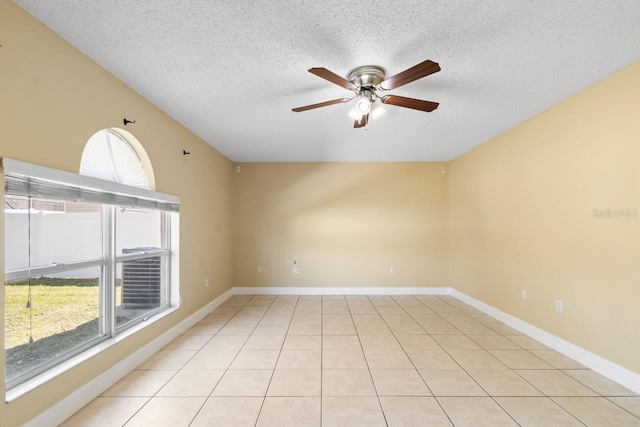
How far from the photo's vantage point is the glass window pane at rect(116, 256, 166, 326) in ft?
8.35

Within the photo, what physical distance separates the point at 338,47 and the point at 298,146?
7.85 feet

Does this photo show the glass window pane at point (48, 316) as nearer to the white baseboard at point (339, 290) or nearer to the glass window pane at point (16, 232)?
the glass window pane at point (16, 232)

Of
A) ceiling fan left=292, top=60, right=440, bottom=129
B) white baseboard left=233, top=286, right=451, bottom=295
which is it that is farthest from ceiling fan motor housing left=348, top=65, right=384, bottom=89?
white baseboard left=233, top=286, right=451, bottom=295

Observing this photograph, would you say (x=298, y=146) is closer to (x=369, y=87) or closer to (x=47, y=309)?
(x=369, y=87)

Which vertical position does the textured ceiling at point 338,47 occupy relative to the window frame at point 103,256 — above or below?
above

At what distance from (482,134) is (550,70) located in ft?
5.24

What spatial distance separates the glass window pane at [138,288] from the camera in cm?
254

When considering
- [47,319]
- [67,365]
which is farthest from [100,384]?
[47,319]

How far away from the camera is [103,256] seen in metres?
2.32

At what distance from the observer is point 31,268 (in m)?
1.71

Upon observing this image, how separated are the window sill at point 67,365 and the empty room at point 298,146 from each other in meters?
0.01

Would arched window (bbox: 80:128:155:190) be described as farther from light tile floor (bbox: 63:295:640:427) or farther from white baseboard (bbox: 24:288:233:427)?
light tile floor (bbox: 63:295:640:427)

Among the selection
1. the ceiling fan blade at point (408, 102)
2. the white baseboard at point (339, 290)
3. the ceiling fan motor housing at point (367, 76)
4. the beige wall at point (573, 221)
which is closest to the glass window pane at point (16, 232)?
the ceiling fan motor housing at point (367, 76)

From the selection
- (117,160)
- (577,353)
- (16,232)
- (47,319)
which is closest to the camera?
(16,232)
